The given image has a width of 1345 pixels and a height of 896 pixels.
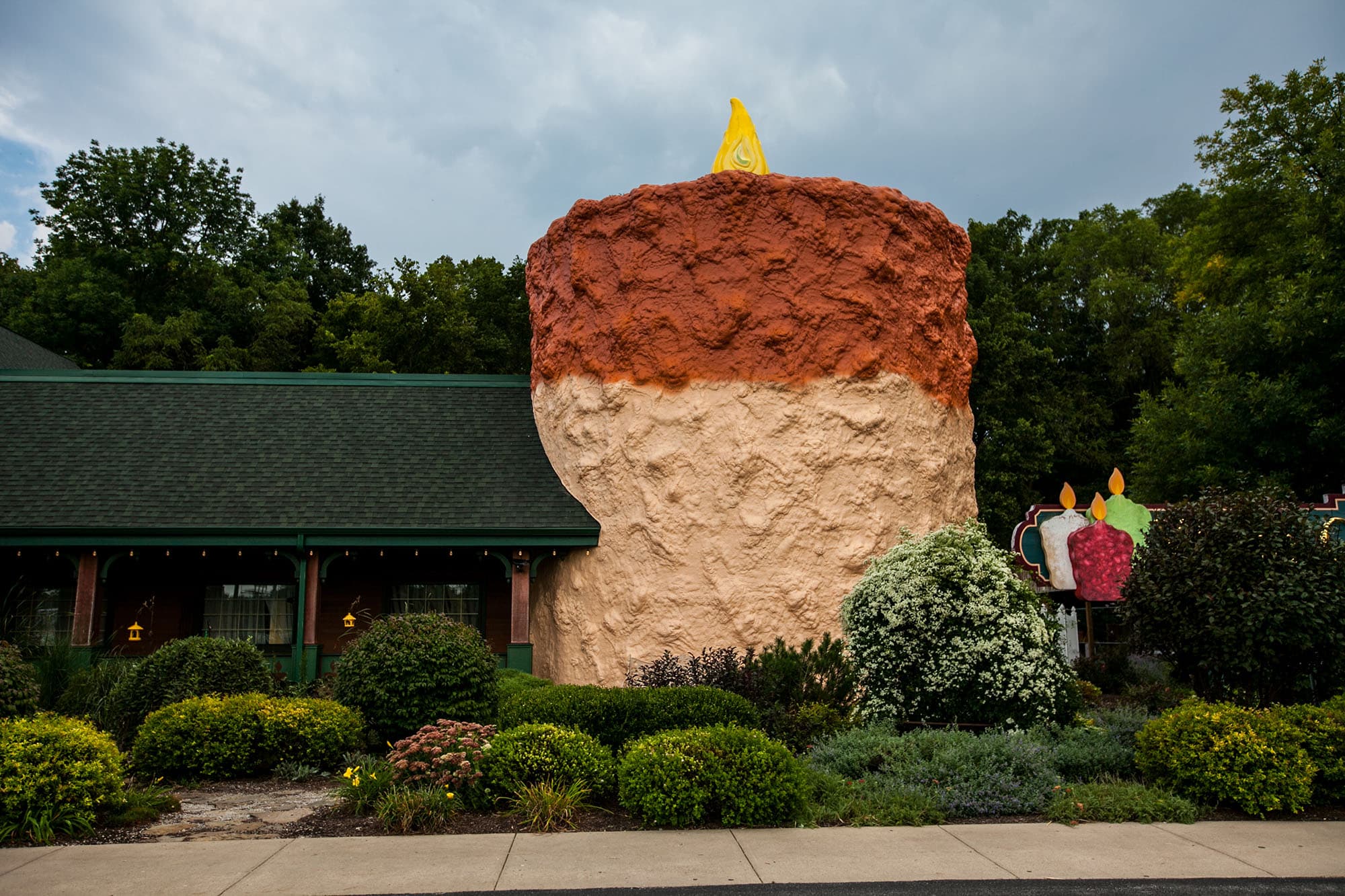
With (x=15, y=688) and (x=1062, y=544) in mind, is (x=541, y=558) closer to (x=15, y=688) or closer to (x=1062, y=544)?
(x=15, y=688)

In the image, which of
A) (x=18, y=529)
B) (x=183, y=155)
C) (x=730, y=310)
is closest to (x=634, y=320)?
(x=730, y=310)

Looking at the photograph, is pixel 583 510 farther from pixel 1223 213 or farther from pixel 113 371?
pixel 1223 213

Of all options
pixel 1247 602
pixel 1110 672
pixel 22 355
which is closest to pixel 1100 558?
pixel 1110 672

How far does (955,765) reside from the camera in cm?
841

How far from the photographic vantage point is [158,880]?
239 inches

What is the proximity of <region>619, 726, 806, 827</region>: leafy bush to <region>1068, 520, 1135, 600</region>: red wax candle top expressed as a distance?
10740 millimetres

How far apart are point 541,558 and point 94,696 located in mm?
5998

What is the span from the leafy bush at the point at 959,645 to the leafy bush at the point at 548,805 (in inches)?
149

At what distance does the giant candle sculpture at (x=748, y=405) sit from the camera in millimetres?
13453

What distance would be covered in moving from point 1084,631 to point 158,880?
1963 centimetres

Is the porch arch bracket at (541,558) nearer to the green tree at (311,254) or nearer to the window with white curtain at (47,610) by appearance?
the window with white curtain at (47,610)

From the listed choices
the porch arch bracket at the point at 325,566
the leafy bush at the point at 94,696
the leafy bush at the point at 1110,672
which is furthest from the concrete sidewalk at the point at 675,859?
the leafy bush at the point at 1110,672

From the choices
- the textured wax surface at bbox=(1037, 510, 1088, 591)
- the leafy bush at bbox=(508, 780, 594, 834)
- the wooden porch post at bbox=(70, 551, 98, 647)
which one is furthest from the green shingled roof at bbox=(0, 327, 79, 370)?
the textured wax surface at bbox=(1037, 510, 1088, 591)

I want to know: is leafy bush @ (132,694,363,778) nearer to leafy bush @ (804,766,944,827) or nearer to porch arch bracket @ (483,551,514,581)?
porch arch bracket @ (483,551,514,581)
